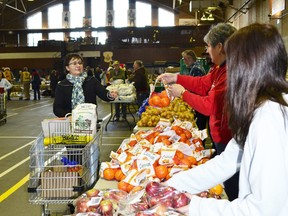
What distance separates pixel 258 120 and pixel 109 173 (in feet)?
5.11

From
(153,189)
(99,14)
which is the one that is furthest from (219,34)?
(99,14)

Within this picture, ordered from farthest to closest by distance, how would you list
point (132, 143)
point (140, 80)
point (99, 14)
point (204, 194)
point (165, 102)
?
point (99, 14) < point (140, 80) < point (165, 102) < point (132, 143) < point (204, 194)

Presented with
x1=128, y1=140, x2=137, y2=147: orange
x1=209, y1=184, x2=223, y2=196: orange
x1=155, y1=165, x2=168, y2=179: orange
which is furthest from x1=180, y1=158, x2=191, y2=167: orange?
x1=128, y1=140, x2=137, y2=147: orange

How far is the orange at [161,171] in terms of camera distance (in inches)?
91.4

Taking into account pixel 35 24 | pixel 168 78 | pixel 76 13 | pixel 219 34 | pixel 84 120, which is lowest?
pixel 84 120

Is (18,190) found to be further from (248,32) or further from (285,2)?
(285,2)

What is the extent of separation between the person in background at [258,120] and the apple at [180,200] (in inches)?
1.9

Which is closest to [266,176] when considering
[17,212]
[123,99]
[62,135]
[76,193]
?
[76,193]

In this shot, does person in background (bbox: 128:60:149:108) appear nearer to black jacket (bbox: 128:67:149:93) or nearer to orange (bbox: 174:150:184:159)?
black jacket (bbox: 128:67:149:93)

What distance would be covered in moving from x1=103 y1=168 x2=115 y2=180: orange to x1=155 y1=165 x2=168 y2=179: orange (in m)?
0.38

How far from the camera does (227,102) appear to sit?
1.41 meters

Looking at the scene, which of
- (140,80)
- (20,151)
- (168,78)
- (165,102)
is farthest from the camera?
(140,80)

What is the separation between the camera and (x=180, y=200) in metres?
1.53

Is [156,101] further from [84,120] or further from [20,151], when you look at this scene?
[20,151]
